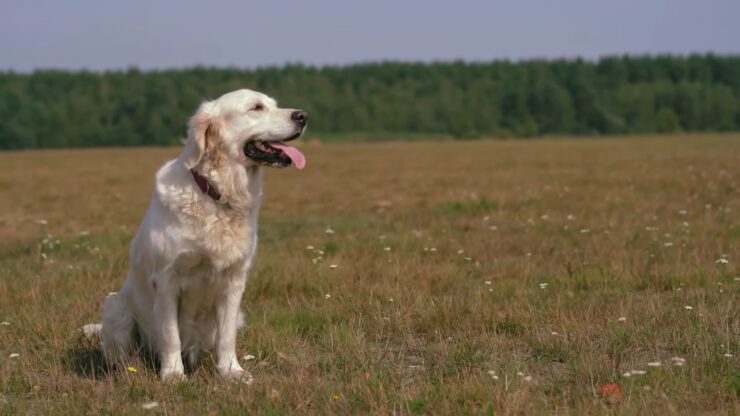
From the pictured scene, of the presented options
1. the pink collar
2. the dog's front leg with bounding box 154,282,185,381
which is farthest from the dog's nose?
the dog's front leg with bounding box 154,282,185,381

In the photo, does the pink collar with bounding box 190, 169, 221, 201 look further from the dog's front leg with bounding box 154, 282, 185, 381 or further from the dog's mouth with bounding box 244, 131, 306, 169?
the dog's front leg with bounding box 154, 282, 185, 381

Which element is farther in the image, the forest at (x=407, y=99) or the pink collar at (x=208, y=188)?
the forest at (x=407, y=99)

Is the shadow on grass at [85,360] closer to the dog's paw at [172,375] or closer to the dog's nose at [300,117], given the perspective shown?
the dog's paw at [172,375]

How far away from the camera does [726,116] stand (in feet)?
365

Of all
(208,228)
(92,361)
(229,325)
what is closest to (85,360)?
(92,361)

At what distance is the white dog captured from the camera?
534 centimetres

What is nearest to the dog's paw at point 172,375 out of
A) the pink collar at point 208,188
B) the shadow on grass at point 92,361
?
the shadow on grass at point 92,361

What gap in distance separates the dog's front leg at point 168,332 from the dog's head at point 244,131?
848mm

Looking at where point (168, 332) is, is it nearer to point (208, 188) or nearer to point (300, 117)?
point (208, 188)

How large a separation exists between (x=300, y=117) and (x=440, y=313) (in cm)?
192

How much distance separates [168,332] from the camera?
5461 millimetres

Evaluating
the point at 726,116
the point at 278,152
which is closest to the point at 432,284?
the point at 278,152

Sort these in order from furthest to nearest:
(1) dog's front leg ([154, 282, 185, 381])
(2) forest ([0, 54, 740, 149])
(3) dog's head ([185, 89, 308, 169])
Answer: (2) forest ([0, 54, 740, 149]), (3) dog's head ([185, 89, 308, 169]), (1) dog's front leg ([154, 282, 185, 381])

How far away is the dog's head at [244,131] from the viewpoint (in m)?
5.51
